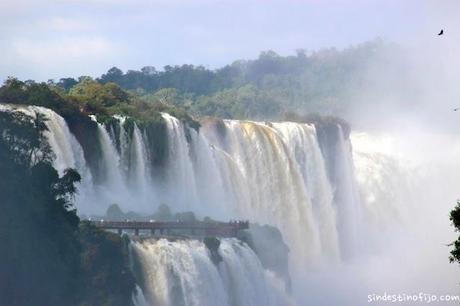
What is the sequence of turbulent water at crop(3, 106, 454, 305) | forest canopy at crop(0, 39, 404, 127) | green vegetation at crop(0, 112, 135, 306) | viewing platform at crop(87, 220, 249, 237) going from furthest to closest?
forest canopy at crop(0, 39, 404, 127)
turbulent water at crop(3, 106, 454, 305)
viewing platform at crop(87, 220, 249, 237)
green vegetation at crop(0, 112, 135, 306)

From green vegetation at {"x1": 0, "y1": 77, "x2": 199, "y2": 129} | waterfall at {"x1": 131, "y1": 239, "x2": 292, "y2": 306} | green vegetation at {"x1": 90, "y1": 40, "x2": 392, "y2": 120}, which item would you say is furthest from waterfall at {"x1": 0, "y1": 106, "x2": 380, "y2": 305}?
green vegetation at {"x1": 90, "y1": 40, "x2": 392, "y2": 120}

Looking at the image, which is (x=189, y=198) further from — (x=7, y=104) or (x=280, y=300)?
(x=7, y=104)

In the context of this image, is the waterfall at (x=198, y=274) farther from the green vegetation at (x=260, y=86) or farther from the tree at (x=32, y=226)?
the green vegetation at (x=260, y=86)

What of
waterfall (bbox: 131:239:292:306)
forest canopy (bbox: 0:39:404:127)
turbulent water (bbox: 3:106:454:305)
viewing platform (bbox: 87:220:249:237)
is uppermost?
forest canopy (bbox: 0:39:404:127)

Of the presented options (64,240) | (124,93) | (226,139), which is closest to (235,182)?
(226,139)

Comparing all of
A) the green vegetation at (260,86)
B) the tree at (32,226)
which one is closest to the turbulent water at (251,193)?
the tree at (32,226)

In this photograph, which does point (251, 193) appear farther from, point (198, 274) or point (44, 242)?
point (44, 242)

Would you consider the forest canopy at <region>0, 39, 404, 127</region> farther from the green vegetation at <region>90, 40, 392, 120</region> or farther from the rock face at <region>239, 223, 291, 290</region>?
the rock face at <region>239, 223, 291, 290</region>

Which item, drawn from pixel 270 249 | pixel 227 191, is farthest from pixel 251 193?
pixel 270 249
